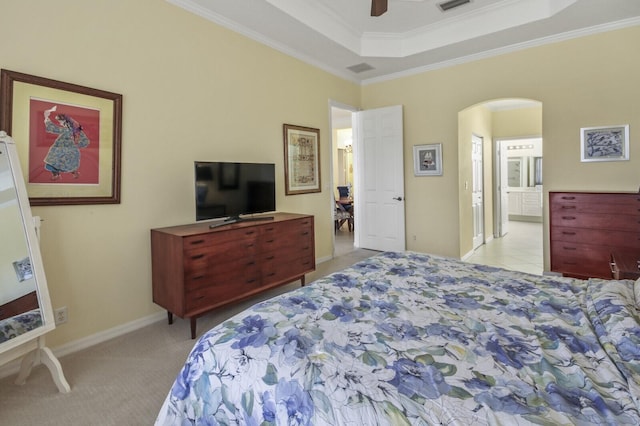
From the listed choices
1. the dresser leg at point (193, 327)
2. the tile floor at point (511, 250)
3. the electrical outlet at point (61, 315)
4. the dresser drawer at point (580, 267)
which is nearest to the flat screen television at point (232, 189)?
the dresser leg at point (193, 327)

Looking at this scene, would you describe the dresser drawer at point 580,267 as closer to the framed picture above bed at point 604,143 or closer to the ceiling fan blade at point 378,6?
the framed picture above bed at point 604,143

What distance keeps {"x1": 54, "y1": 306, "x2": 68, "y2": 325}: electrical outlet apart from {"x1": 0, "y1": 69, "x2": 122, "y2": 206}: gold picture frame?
815 mm

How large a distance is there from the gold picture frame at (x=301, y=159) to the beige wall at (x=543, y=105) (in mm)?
1557

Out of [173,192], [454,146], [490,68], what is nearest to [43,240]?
[173,192]

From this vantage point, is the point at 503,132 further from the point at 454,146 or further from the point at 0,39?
the point at 0,39

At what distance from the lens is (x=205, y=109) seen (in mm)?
3434

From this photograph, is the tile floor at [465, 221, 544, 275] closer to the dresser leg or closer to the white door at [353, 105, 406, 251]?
the white door at [353, 105, 406, 251]

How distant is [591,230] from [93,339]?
5.02m

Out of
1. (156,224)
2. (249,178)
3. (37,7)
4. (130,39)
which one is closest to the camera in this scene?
(37,7)

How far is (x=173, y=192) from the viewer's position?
319cm

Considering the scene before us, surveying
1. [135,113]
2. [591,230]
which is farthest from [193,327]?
[591,230]

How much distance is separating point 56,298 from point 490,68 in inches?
218

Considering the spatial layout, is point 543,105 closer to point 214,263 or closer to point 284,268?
point 284,268

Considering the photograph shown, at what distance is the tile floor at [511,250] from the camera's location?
16.2 ft
